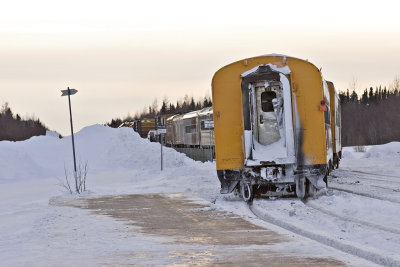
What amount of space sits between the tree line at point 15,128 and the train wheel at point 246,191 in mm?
80976

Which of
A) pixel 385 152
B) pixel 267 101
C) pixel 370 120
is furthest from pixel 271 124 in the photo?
pixel 370 120

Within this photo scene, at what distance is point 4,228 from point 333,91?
17.8 meters

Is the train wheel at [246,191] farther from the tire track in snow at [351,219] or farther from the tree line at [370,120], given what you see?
the tree line at [370,120]

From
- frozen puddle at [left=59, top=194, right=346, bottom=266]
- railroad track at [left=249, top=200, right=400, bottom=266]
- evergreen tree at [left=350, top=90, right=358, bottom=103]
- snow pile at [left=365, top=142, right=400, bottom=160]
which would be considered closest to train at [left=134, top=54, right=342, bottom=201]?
railroad track at [left=249, top=200, right=400, bottom=266]

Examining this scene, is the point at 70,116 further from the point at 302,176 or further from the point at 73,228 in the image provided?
the point at 73,228

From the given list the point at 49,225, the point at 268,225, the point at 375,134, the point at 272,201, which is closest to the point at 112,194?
the point at 272,201

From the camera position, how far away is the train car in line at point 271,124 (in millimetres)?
17125

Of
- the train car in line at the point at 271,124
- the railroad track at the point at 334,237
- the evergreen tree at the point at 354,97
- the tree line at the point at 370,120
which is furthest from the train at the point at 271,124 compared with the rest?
the evergreen tree at the point at 354,97

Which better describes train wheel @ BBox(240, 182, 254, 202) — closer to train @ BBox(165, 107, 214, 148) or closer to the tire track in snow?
the tire track in snow

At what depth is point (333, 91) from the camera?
91.5ft

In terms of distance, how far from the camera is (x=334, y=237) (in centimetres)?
1037

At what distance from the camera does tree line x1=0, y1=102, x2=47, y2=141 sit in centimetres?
10369

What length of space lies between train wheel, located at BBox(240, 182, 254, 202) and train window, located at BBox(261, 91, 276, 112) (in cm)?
197

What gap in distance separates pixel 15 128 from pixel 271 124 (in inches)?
4160
